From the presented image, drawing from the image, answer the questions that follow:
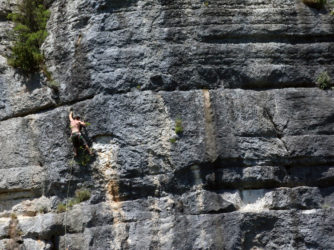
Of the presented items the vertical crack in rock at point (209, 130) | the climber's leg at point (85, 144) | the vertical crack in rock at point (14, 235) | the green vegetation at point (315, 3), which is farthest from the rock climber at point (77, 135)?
the green vegetation at point (315, 3)

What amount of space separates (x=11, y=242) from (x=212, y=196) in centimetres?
337

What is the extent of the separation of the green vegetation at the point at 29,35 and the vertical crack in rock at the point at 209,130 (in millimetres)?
2775

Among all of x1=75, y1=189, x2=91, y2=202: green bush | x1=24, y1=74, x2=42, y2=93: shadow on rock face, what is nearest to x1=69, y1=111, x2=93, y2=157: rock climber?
x1=75, y1=189, x2=91, y2=202: green bush

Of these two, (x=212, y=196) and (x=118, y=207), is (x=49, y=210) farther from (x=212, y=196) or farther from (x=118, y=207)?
(x=212, y=196)

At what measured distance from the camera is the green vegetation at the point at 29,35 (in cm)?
952

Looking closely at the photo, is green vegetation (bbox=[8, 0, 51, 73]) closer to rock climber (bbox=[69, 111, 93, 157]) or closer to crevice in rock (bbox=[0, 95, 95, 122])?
crevice in rock (bbox=[0, 95, 95, 122])

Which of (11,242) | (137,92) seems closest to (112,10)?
(137,92)

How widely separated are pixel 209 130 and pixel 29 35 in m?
3.70

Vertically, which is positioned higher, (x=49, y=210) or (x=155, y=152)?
(x=155, y=152)

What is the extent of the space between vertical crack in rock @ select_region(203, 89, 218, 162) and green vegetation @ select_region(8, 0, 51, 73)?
2.77 meters

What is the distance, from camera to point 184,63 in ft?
29.0

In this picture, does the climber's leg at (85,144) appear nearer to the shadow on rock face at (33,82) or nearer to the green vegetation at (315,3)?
the shadow on rock face at (33,82)

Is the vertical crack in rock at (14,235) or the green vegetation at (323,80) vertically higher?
the green vegetation at (323,80)

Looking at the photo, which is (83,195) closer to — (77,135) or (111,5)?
(77,135)
